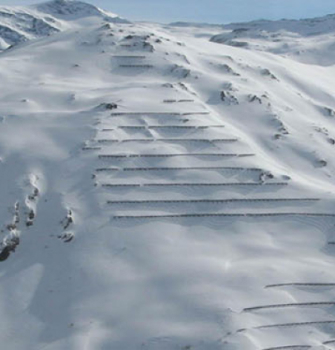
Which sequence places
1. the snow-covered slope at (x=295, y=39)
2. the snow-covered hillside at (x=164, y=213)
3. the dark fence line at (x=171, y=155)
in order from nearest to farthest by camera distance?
the snow-covered hillside at (x=164, y=213)
the dark fence line at (x=171, y=155)
the snow-covered slope at (x=295, y=39)

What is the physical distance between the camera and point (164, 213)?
43.9ft

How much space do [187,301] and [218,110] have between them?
10302 millimetres

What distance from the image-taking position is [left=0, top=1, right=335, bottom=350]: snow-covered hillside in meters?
10.2

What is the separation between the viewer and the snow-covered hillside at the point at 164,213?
10.2 meters

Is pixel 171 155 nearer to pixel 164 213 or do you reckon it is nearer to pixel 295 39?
pixel 164 213

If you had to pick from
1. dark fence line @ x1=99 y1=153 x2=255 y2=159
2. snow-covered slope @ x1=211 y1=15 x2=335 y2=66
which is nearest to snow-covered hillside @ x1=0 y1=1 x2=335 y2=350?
dark fence line @ x1=99 y1=153 x2=255 y2=159

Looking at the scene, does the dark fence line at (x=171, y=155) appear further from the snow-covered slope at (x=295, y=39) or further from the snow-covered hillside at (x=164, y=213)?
the snow-covered slope at (x=295, y=39)

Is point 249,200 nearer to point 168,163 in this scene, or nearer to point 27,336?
point 168,163

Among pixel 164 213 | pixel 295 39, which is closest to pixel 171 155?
pixel 164 213

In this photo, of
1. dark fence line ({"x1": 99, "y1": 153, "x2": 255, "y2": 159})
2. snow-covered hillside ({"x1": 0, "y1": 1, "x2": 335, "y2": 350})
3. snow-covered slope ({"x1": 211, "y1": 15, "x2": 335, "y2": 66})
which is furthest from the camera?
snow-covered slope ({"x1": 211, "y1": 15, "x2": 335, "y2": 66})

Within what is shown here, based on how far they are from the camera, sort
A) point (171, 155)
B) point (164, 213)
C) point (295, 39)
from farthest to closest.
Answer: point (295, 39) → point (171, 155) → point (164, 213)

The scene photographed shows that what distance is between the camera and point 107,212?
13.2 meters

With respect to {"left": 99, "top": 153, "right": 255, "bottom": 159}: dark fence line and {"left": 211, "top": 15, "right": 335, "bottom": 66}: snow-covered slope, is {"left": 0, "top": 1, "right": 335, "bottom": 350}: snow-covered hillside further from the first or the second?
{"left": 211, "top": 15, "right": 335, "bottom": 66}: snow-covered slope

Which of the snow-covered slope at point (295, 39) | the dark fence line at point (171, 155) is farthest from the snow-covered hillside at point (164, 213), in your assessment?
the snow-covered slope at point (295, 39)
